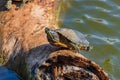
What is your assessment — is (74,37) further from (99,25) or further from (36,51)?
(99,25)

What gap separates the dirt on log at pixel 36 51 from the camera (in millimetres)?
3797

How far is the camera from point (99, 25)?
6.55 meters

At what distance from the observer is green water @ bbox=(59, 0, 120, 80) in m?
5.64

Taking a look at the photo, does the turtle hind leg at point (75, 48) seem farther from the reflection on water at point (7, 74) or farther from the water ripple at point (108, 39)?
the water ripple at point (108, 39)

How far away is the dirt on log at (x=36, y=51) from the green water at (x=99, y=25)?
929mm

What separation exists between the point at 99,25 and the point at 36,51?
2659 millimetres

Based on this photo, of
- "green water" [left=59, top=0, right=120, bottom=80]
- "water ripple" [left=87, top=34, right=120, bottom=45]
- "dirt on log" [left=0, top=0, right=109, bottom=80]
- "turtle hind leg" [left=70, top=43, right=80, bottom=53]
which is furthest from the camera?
"water ripple" [left=87, top=34, right=120, bottom=45]

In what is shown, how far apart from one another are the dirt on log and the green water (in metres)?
0.93

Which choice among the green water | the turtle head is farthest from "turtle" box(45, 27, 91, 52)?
the green water

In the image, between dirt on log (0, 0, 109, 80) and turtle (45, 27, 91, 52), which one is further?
turtle (45, 27, 91, 52)

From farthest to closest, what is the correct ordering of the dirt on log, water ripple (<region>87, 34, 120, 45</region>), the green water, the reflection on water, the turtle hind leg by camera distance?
1. water ripple (<region>87, 34, 120, 45</region>)
2. the green water
3. the reflection on water
4. the turtle hind leg
5. the dirt on log

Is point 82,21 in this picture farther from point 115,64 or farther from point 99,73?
point 99,73

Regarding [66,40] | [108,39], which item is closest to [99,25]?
[108,39]

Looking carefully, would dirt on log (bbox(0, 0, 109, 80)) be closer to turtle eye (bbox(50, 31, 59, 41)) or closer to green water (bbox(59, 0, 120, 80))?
turtle eye (bbox(50, 31, 59, 41))
